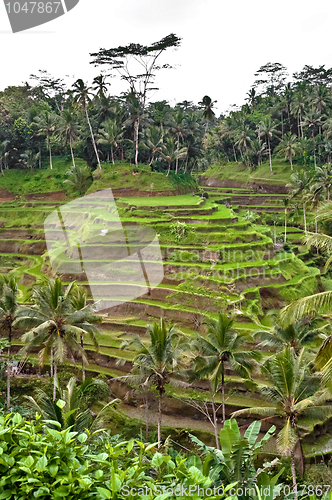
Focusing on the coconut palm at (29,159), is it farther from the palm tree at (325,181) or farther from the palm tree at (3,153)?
the palm tree at (325,181)

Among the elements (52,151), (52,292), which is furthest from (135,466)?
(52,151)

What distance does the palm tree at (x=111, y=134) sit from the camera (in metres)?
39.8

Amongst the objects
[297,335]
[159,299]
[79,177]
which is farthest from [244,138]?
[297,335]

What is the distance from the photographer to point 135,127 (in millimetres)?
41531

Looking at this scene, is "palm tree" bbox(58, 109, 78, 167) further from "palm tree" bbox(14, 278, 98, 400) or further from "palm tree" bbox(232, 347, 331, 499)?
"palm tree" bbox(232, 347, 331, 499)

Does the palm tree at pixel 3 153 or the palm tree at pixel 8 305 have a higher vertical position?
the palm tree at pixel 3 153

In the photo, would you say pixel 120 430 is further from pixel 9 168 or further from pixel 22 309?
pixel 9 168

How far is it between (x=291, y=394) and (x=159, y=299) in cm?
1268

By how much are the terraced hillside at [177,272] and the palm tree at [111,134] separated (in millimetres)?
6232

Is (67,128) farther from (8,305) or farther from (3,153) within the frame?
(8,305)

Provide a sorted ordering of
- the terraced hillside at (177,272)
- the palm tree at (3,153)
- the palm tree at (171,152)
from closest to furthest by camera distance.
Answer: the terraced hillside at (177,272) < the palm tree at (171,152) < the palm tree at (3,153)

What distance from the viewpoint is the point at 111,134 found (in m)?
39.9

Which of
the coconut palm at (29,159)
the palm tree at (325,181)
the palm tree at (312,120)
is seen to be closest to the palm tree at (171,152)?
the palm tree at (325,181)

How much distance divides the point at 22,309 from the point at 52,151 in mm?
35572
